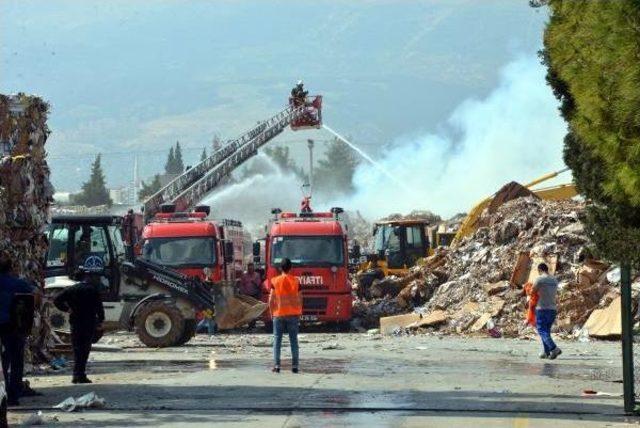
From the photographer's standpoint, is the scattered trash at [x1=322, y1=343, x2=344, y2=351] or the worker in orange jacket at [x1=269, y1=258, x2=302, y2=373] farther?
the scattered trash at [x1=322, y1=343, x2=344, y2=351]

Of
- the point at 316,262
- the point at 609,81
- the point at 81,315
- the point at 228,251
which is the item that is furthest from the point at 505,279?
the point at 609,81

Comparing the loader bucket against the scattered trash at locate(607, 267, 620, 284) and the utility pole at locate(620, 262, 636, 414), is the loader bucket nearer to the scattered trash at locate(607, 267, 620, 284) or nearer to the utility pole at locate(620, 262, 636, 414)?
the scattered trash at locate(607, 267, 620, 284)

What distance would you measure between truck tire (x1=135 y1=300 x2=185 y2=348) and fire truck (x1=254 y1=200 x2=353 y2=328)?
6.99 metres

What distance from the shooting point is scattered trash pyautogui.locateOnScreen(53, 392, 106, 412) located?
17078 millimetres

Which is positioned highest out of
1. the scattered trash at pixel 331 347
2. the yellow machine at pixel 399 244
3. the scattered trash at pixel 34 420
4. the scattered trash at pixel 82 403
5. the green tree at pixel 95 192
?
the green tree at pixel 95 192

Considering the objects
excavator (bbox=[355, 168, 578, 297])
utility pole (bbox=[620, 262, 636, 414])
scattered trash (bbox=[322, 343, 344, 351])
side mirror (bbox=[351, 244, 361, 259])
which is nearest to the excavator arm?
excavator (bbox=[355, 168, 578, 297])

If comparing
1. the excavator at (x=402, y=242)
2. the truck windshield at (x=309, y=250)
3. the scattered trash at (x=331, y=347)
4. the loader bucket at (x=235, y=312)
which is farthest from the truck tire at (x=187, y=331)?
the excavator at (x=402, y=242)

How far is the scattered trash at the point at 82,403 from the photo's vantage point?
1708 cm

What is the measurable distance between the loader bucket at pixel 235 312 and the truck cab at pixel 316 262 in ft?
6.81

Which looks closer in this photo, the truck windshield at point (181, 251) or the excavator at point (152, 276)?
the excavator at point (152, 276)

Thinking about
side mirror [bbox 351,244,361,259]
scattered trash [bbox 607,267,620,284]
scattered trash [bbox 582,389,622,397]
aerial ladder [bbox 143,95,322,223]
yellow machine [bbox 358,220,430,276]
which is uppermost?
aerial ladder [bbox 143,95,322,223]

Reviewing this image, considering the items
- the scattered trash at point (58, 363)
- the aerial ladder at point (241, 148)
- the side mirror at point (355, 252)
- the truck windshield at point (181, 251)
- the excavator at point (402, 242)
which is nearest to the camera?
the scattered trash at point (58, 363)

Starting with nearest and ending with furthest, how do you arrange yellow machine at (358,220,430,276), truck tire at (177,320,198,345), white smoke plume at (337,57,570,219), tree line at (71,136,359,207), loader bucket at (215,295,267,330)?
truck tire at (177,320,198,345), loader bucket at (215,295,267,330), yellow machine at (358,220,430,276), white smoke plume at (337,57,570,219), tree line at (71,136,359,207)

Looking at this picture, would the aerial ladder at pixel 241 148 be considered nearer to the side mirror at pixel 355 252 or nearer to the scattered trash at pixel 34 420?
the side mirror at pixel 355 252
